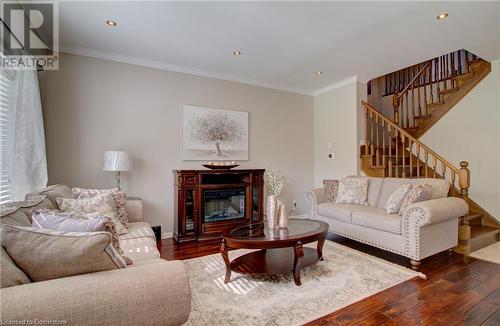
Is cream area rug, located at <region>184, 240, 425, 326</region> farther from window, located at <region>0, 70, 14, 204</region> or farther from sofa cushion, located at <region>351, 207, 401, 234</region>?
window, located at <region>0, 70, 14, 204</region>

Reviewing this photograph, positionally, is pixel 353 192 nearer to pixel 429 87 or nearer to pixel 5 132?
pixel 429 87

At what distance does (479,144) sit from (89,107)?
598 cm

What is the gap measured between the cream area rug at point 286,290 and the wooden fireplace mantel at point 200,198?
83 centimetres

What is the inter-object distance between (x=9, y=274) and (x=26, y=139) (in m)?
1.90

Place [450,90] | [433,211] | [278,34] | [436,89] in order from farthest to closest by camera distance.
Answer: [436,89] → [450,90] → [278,34] → [433,211]

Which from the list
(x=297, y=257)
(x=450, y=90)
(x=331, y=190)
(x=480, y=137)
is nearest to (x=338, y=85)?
(x=450, y=90)

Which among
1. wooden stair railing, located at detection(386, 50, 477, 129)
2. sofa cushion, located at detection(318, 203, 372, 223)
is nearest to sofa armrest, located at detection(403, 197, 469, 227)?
sofa cushion, located at detection(318, 203, 372, 223)

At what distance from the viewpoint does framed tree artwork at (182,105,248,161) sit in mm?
4004

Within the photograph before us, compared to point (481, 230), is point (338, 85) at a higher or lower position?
higher

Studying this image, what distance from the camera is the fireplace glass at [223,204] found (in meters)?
3.83

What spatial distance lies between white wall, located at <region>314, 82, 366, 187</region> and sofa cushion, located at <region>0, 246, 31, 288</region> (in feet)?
14.5

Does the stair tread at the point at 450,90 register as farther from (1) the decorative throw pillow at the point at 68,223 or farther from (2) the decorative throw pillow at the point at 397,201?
(1) the decorative throw pillow at the point at 68,223

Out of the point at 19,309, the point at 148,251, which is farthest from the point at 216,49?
the point at 19,309

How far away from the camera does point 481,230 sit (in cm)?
354
